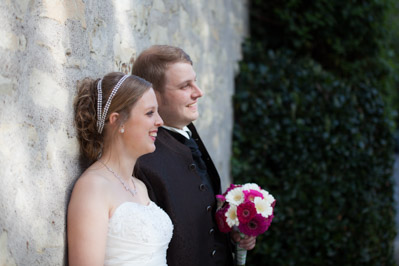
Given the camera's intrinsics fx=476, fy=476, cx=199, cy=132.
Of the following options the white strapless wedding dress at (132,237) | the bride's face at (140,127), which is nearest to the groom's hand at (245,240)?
the white strapless wedding dress at (132,237)

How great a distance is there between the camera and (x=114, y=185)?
1790 millimetres

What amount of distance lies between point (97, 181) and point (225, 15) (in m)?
3.10

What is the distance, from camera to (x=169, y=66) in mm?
2209

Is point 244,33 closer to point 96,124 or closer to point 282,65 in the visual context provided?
point 282,65

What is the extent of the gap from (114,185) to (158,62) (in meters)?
0.69

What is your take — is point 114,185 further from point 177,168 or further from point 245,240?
point 245,240

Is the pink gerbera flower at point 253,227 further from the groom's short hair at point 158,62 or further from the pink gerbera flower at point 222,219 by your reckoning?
the groom's short hair at point 158,62

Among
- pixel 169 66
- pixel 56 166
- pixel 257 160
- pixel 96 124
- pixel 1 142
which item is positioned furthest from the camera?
pixel 257 160

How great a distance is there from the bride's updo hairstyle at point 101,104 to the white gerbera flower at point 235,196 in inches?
28.5

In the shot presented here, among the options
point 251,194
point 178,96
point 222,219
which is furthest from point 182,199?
point 178,96

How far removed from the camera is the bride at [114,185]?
1.65 meters

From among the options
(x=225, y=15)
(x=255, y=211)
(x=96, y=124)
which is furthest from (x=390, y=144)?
(x=96, y=124)

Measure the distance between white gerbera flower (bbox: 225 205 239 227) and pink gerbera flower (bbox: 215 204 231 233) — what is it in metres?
0.03

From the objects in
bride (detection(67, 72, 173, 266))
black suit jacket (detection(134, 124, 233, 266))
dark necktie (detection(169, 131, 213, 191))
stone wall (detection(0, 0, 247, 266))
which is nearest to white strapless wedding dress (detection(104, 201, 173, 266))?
bride (detection(67, 72, 173, 266))
